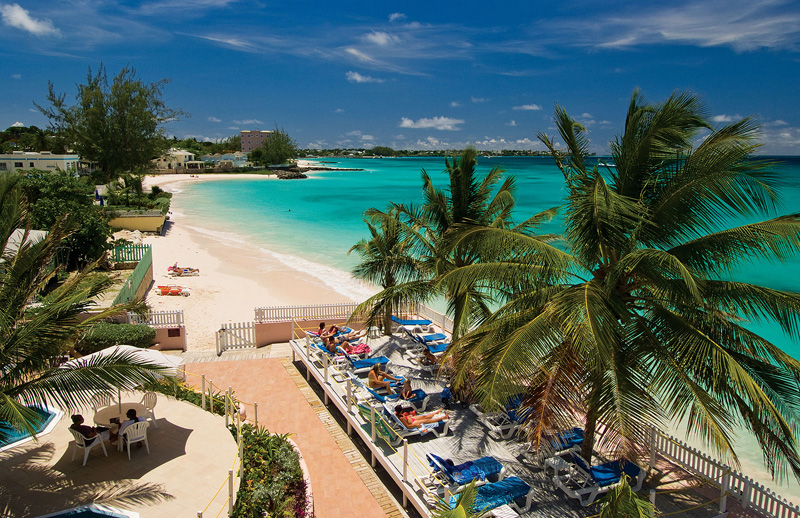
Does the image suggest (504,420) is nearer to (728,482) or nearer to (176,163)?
(728,482)

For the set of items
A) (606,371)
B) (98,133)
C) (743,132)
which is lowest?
(606,371)

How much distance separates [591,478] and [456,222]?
214 inches

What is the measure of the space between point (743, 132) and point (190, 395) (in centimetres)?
1061

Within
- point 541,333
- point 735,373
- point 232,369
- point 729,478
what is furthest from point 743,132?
point 232,369

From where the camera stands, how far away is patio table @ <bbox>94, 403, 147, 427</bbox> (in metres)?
8.25

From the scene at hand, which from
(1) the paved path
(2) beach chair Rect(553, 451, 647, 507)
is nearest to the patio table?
(1) the paved path

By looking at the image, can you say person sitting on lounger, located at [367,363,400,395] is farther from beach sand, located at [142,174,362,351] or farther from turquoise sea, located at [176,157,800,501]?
beach sand, located at [142,174,362,351]

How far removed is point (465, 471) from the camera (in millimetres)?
7648

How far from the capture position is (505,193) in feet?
33.8

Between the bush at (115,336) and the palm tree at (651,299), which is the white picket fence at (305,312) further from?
the palm tree at (651,299)

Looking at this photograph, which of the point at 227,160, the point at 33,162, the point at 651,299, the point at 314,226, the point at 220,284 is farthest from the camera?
the point at 227,160

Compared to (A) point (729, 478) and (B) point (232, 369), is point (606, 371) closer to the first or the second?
(A) point (729, 478)

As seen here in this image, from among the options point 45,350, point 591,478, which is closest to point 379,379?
point 591,478

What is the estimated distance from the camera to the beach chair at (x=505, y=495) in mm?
7023
